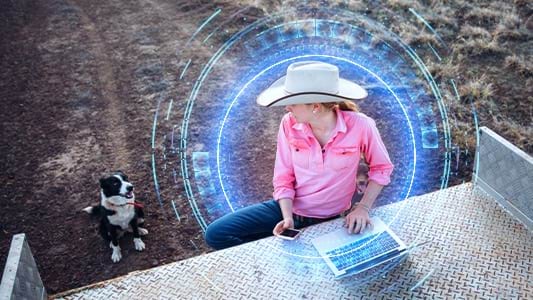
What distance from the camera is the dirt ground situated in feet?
13.9

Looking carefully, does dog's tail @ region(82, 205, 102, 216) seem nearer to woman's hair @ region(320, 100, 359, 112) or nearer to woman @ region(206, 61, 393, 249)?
woman @ region(206, 61, 393, 249)

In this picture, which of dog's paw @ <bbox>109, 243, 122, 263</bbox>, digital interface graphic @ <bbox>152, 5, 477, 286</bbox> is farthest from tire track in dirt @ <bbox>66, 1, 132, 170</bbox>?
dog's paw @ <bbox>109, 243, 122, 263</bbox>

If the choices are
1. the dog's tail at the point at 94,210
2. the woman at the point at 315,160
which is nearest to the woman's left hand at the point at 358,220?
the woman at the point at 315,160

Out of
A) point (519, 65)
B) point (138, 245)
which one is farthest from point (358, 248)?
point (519, 65)

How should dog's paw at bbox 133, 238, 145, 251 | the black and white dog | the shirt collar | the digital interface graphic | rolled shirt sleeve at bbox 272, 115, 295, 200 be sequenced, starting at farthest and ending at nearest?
the digital interface graphic, dog's paw at bbox 133, 238, 145, 251, the black and white dog, rolled shirt sleeve at bbox 272, 115, 295, 200, the shirt collar

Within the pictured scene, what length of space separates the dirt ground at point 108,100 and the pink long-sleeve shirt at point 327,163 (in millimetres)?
1339

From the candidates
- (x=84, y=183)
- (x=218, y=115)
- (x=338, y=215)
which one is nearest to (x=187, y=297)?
(x=338, y=215)

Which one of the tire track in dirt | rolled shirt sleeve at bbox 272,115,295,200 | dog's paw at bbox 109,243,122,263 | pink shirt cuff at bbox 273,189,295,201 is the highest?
rolled shirt sleeve at bbox 272,115,295,200

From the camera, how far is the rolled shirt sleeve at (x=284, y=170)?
3031 millimetres

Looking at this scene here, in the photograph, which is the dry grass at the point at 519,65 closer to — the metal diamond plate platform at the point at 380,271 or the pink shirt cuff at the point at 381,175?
the metal diamond plate platform at the point at 380,271

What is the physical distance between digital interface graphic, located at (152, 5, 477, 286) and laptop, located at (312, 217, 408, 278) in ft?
0.63

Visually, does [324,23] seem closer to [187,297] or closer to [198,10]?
[198,10]

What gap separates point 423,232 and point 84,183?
3202mm

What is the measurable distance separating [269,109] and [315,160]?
2.96m
